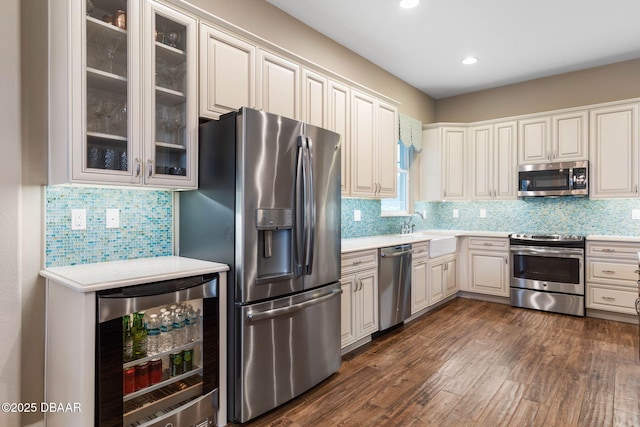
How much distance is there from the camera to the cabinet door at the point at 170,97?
6.85 feet

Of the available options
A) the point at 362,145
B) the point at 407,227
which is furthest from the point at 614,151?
the point at 362,145

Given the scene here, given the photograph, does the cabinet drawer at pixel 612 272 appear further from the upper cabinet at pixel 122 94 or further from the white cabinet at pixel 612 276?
the upper cabinet at pixel 122 94

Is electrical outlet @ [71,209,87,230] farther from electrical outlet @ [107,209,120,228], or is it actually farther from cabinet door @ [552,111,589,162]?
cabinet door @ [552,111,589,162]

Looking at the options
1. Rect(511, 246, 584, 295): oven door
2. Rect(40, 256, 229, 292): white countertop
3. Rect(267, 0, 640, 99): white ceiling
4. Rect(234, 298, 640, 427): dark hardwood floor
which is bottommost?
Rect(234, 298, 640, 427): dark hardwood floor

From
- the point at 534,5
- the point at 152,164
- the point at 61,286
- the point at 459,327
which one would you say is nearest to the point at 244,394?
the point at 61,286

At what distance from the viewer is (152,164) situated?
6.88 feet

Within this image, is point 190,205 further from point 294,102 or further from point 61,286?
point 294,102

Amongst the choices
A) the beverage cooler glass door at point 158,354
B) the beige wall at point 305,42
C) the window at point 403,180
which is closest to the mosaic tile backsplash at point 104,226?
the beverage cooler glass door at point 158,354

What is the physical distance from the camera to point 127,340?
1838 mm

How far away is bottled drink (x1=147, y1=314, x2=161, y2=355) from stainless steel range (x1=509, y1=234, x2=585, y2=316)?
4.28 m

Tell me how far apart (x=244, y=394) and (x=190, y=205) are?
4.03 feet

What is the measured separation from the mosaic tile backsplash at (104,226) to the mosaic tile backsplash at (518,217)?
2.02 m

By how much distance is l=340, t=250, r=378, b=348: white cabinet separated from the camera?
301 centimetres

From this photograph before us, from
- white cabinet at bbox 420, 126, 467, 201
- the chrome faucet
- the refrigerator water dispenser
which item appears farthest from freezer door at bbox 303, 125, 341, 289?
white cabinet at bbox 420, 126, 467, 201
